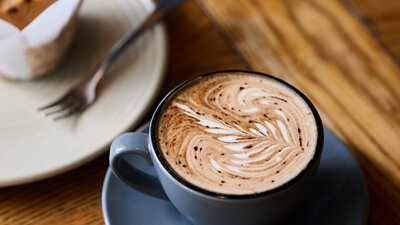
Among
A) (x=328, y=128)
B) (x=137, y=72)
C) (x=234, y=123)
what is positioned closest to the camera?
(x=234, y=123)

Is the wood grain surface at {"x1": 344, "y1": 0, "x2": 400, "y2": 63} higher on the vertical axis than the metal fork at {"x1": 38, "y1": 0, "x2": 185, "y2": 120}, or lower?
lower

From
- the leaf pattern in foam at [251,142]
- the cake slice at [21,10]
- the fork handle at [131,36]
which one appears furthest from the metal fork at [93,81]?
the leaf pattern in foam at [251,142]

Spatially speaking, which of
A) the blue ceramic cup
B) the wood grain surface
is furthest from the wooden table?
the blue ceramic cup

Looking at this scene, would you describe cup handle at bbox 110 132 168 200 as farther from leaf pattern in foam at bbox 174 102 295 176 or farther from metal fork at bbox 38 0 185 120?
metal fork at bbox 38 0 185 120

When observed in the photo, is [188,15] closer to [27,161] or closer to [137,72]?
[137,72]

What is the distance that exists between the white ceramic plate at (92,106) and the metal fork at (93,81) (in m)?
0.01

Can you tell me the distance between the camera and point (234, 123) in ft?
2.21

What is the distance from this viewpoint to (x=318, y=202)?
704mm

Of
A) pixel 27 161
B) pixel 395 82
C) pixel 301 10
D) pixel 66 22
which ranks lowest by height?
pixel 395 82

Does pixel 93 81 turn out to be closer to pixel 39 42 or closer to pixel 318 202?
pixel 39 42

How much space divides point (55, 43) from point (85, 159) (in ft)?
0.69

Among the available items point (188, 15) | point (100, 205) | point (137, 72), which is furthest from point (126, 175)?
point (188, 15)

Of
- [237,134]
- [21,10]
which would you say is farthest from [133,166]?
[21,10]

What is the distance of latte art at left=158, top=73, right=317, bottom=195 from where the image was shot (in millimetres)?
619
